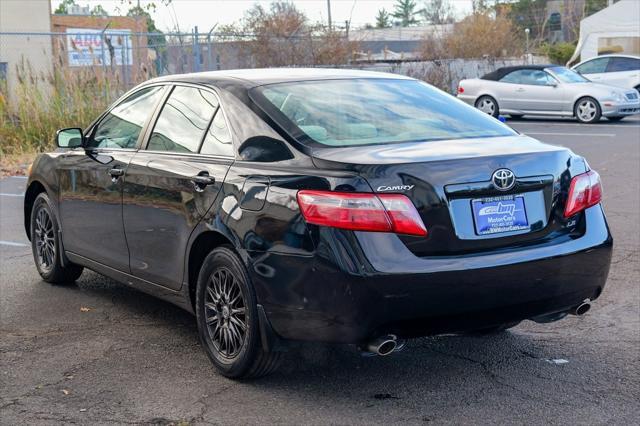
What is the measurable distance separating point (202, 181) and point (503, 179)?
1.57 m

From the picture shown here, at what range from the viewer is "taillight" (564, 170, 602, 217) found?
478 cm

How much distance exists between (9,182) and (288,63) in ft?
41.6

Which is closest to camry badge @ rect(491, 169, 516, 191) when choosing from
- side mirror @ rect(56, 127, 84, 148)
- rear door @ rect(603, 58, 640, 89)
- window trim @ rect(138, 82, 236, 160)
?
window trim @ rect(138, 82, 236, 160)

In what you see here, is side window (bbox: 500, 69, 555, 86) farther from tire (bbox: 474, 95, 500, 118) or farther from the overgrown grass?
the overgrown grass

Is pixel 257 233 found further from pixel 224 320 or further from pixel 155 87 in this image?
pixel 155 87

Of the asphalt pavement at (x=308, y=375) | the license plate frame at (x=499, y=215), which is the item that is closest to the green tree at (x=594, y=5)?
the asphalt pavement at (x=308, y=375)

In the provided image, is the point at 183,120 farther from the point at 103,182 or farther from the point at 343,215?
the point at 343,215

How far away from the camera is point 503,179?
14.7ft

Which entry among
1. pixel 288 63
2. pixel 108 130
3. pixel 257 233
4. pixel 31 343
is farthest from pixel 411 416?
pixel 288 63

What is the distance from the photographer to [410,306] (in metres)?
4.30

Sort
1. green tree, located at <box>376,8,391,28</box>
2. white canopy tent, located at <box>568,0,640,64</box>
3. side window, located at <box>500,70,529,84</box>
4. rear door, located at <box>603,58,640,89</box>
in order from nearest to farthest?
1. side window, located at <box>500,70,529,84</box>
2. rear door, located at <box>603,58,640,89</box>
3. white canopy tent, located at <box>568,0,640,64</box>
4. green tree, located at <box>376,8,391,28</box>

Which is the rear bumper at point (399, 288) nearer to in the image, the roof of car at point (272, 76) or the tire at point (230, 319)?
the tire at point (230, 319)

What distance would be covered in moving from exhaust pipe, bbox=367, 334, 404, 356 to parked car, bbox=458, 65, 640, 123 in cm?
1906

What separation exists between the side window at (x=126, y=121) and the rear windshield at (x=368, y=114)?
1.10 meters
